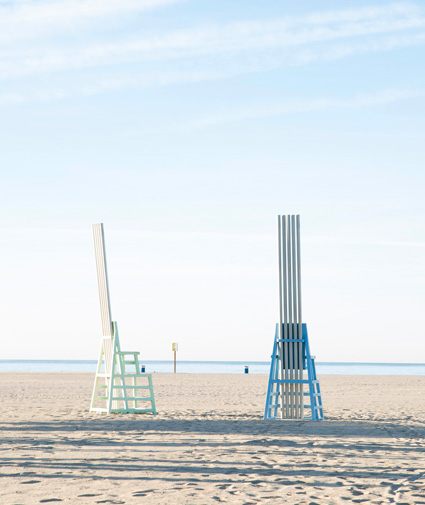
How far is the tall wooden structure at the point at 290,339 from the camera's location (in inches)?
525

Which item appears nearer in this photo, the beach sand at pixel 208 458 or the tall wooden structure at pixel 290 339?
the beach sand at pixel 208 458

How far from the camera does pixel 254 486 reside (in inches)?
263

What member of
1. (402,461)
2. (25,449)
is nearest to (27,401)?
(25,449)

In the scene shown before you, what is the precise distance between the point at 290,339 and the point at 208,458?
16.8ft

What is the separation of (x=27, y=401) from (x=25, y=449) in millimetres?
9785

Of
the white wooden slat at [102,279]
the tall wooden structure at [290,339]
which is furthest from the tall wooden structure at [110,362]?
the tall wooden structure at [290,339]

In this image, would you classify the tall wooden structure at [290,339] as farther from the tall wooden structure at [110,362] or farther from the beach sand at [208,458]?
the tall wooden structure at [110,362]

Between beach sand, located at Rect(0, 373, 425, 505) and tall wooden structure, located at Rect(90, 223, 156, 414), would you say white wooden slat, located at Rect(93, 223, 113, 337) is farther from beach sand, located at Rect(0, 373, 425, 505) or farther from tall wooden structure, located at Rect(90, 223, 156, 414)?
beach sand, located at Rect(0, 373, 425, 505)

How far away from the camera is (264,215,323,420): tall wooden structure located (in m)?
13.3

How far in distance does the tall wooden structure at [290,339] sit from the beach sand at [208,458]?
601 millimetres

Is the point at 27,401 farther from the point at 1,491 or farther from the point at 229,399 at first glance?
the point at 1,491

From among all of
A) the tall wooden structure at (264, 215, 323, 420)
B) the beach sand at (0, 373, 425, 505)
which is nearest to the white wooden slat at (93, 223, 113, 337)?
the beach sand at (0, 373, 425, 505)

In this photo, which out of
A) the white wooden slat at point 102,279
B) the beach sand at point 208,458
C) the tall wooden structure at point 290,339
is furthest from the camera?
the white wooden slat at point 102,279

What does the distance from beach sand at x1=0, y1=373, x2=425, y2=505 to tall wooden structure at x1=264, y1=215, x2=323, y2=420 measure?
0.60 metres
